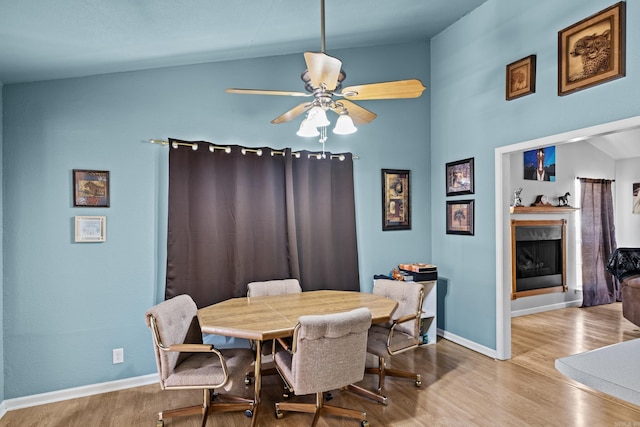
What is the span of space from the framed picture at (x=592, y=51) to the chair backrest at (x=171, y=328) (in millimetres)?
3403

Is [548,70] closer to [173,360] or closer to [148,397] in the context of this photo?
[173,360]

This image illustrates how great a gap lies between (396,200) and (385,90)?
2.08m

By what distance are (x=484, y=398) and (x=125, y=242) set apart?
3.15m

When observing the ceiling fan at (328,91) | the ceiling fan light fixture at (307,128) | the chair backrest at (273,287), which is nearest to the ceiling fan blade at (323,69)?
the ceiling fan at (328,91)

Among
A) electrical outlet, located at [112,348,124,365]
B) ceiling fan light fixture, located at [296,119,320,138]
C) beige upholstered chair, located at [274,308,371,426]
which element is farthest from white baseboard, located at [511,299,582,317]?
electrical outlet, located at [112,348,124,365]

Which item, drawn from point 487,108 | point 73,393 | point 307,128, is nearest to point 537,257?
point 487,108

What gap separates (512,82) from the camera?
10.9 ft

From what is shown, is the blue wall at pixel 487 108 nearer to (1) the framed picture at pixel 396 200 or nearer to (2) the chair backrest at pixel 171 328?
(1) the framed picture at pixel 396 200

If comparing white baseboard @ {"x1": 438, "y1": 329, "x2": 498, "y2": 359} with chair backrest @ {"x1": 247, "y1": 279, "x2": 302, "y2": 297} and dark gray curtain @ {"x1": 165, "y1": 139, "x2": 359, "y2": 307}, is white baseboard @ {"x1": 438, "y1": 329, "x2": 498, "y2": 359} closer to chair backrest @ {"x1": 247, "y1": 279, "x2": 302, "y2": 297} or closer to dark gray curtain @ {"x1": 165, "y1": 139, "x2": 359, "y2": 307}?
dark gray curtain @ {"x1": 165, "y1": 139, "x2": 359, "y2": 307}

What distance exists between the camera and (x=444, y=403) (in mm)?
2705

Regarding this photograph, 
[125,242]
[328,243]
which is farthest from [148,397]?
[328,243]

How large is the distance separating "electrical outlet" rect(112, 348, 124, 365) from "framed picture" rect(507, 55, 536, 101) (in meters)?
4.10

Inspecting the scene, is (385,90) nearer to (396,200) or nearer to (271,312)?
(271,312)

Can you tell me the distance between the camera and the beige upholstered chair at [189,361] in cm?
223
